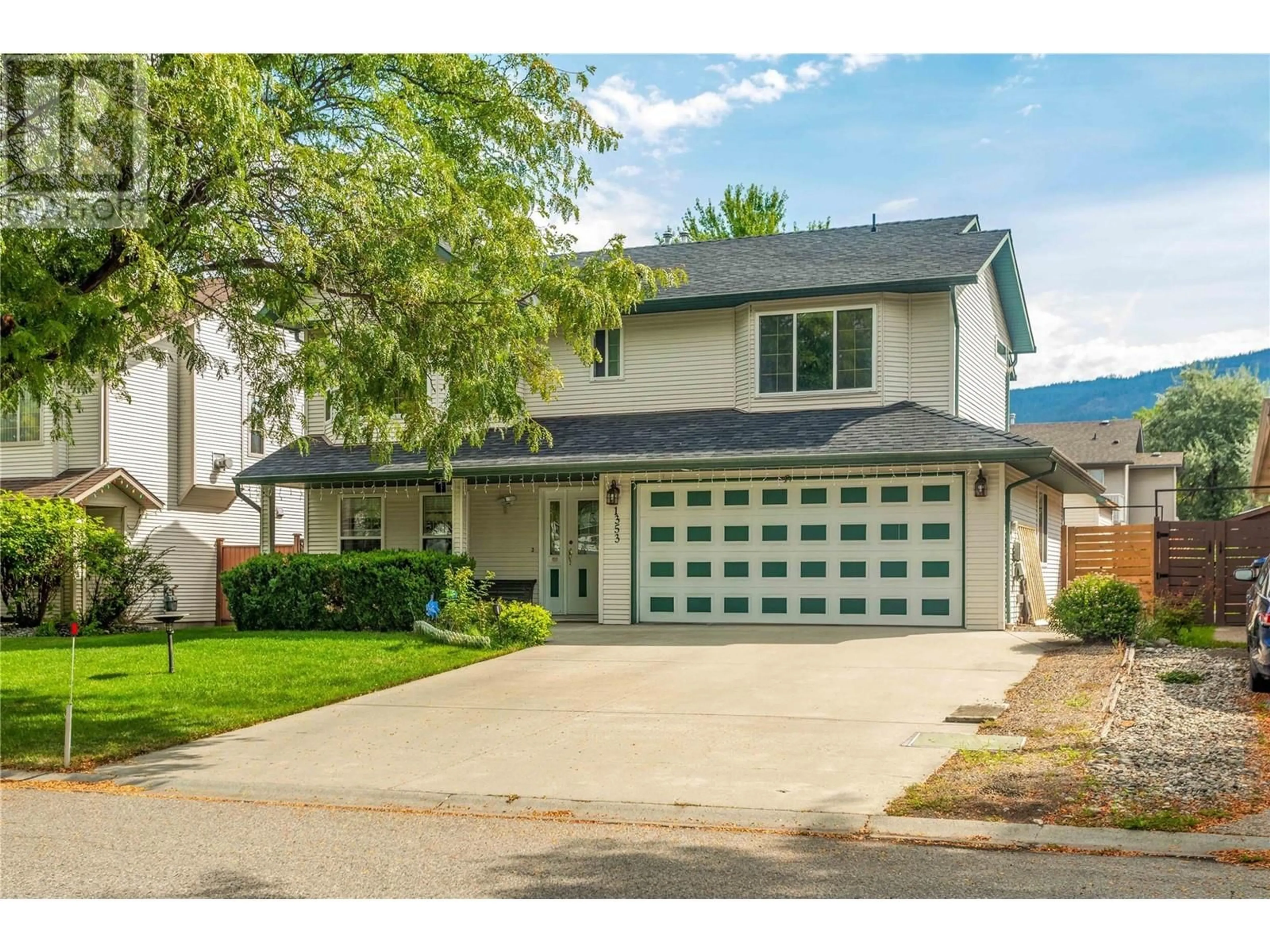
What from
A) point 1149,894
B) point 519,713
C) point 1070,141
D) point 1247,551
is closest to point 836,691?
point 519,713

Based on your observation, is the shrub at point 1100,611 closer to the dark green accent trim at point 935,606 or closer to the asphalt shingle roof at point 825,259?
the dark green accent trim at point 935,606

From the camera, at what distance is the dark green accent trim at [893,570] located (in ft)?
60.3

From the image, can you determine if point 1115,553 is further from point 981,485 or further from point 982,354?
point 981,485

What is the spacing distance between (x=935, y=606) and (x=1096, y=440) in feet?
113

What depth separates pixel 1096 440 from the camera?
49219 millimetres

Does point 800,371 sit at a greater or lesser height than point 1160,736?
greater

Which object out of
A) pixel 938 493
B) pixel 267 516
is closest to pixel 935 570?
pixel 938 493

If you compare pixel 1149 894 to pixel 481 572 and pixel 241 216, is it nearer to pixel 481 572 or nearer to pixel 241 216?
pixel 241 216

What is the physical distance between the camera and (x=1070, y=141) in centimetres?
1142

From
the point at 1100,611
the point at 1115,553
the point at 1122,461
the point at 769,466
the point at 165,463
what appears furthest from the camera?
the point at 1122,461

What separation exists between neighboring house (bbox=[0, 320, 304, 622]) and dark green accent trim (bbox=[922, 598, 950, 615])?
13637 millimetres

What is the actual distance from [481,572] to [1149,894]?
17.4 m

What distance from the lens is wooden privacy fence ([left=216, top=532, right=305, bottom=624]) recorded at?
27.7 meters

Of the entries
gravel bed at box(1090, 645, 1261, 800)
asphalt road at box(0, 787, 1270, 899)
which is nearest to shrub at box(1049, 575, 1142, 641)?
gravel bed at box(1090, 645, 1261, 800)
